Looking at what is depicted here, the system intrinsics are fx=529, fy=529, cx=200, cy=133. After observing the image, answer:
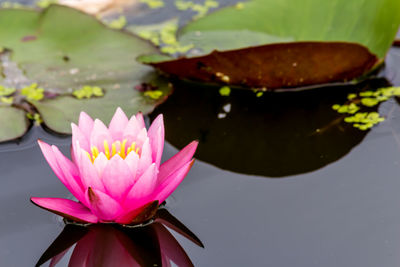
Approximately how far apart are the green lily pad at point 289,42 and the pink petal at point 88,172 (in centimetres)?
98

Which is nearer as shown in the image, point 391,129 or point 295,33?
point 391,129

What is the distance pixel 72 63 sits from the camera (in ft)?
9.12

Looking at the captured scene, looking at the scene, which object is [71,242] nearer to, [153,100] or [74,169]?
[74,169]

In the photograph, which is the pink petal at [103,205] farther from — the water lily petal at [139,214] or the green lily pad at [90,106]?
the green lily pad at [90,106]

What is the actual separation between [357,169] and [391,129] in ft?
1.15

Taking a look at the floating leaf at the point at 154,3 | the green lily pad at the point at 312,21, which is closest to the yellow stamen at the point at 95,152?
the green lily pad at the point at 312,21

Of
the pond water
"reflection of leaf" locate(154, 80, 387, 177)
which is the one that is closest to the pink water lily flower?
the pond water

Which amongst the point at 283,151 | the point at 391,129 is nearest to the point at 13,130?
the point at 283,151

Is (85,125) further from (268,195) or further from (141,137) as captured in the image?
(268,195)

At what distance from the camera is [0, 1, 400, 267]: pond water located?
1.78 metres

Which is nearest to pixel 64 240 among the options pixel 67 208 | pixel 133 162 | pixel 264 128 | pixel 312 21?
pixel 67 208

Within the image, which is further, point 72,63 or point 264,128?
point 72,63

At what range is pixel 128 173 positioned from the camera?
171 centimetres

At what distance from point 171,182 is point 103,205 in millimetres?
237
